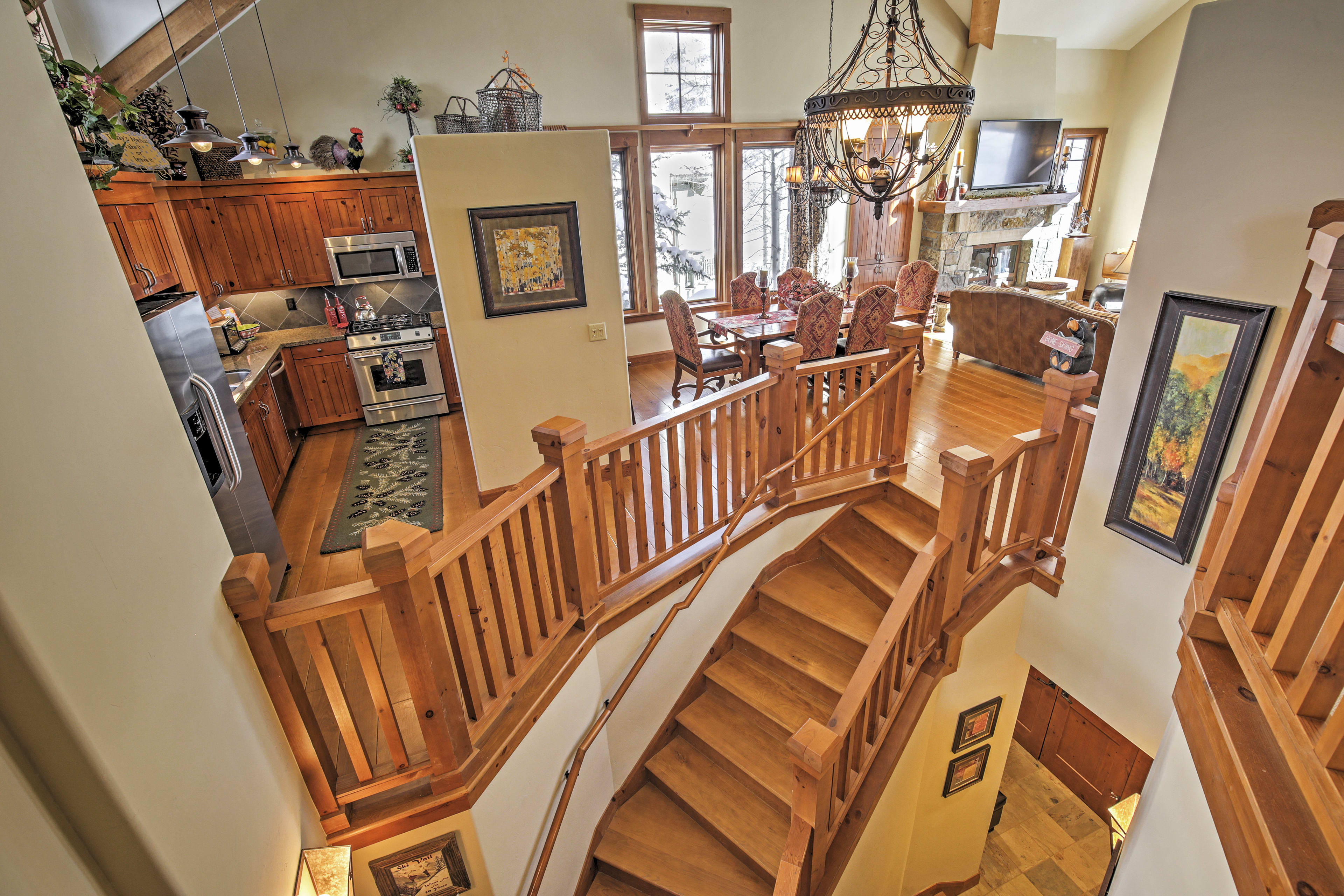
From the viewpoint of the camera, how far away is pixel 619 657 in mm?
3115

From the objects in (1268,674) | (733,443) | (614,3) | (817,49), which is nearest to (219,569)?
(733,443)

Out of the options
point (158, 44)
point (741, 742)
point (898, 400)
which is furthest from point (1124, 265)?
point (158, 44)

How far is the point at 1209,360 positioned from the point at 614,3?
6098 mm

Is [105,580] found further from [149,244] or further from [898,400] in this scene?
[149,244]

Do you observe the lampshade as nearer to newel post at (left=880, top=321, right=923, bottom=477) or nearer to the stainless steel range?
newel post at (left=880, top=321, right=923, bottom=477)

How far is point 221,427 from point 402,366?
129 inches

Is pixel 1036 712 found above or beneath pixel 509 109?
beneath

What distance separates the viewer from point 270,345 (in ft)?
18.8

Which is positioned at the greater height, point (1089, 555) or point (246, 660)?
point (246, 660)

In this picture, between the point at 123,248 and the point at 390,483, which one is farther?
the point at 390,483

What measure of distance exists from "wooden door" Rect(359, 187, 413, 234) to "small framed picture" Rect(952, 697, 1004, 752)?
6199mm

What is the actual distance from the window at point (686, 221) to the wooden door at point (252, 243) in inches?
147

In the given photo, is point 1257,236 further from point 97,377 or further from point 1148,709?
point 97,377

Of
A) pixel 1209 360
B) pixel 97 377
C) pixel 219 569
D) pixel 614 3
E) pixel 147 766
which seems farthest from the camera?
pixel 614 3
